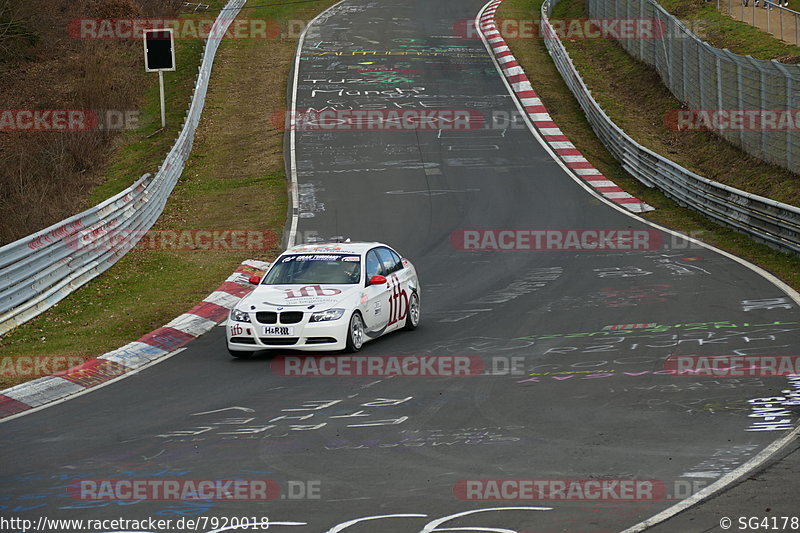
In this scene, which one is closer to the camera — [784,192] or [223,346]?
[223,346]

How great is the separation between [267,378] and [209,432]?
110 inches

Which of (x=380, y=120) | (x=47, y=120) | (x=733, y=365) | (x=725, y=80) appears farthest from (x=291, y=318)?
(x=47, y=120)

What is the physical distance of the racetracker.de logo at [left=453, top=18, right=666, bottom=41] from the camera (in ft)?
141

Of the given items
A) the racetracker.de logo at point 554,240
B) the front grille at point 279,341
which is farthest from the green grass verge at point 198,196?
the racetracker.de logo at point 554,240

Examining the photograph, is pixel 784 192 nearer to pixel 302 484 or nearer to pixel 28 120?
pixel 302 484

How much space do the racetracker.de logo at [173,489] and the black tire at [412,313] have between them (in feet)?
25.6

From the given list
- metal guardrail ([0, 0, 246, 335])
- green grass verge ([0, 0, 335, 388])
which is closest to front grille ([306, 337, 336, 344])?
green grass verge ([0, 0, 335, 388])

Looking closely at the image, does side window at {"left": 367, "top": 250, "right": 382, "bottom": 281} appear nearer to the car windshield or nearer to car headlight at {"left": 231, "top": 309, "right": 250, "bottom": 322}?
the car windshield

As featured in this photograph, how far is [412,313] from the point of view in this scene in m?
16.4

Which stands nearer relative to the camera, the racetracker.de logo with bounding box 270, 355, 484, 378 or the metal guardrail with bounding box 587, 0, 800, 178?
the racetracker.de logo with bounding box 270, 355, 484, 378

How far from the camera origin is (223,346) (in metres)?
15.4

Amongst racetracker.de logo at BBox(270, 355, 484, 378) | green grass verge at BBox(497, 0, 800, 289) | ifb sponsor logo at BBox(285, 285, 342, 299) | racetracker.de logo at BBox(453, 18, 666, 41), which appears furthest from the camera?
racetracker.de logo at BBox(453, 18, 666, 41)

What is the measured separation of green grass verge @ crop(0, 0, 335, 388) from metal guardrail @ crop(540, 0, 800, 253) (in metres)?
9.80

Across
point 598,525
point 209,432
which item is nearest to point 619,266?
point 209,432
